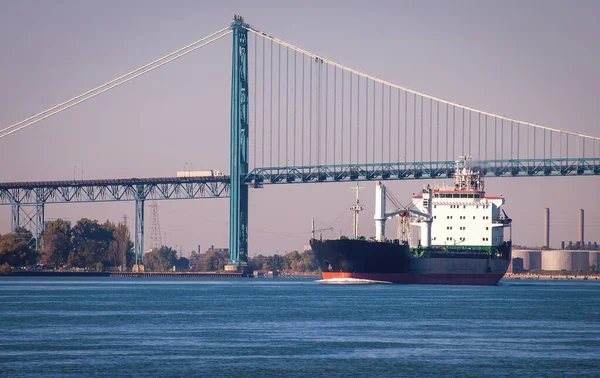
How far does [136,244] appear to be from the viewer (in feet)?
394

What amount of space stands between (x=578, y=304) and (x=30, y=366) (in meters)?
39.5

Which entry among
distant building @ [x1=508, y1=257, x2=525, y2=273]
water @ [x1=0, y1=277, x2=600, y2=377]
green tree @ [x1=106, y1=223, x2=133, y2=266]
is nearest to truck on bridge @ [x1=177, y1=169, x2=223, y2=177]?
green tree @ [x1=106, y1=223, x2=133, y2=266]

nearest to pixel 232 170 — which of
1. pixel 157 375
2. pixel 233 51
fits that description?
pixel 233 51

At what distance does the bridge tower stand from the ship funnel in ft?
70.6

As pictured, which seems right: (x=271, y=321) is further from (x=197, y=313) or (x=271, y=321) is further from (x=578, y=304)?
(x=578, y=304)

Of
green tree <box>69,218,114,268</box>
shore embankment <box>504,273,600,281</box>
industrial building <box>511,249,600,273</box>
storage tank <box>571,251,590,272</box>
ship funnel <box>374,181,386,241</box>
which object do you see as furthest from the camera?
storage tank <box>571,251,590,272</box>

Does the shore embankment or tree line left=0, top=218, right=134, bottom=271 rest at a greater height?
tree line left=0, top=218, right=134, bottom=271

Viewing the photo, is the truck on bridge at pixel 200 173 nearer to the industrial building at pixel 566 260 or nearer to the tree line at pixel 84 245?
the tree line at pixel 84 245

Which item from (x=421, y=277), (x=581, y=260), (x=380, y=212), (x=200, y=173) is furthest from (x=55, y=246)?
(x=581, y=260)

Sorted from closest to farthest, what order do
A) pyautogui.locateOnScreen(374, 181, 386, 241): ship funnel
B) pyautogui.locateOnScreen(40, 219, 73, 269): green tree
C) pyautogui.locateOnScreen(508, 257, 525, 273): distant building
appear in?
pyautogui.locateOnScreen(374, 181, 386, 241): ship funnel → pyautogui.locateOnScreen(40, 219, 73, 269): green tree → pyautogui.locateOnScreen(508, 257, 525, 273): distant building

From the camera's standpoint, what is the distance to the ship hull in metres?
80.7

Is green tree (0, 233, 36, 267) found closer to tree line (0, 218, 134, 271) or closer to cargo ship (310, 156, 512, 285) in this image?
tree line (0, 218, 134, 271)

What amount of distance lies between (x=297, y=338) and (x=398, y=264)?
4473cm

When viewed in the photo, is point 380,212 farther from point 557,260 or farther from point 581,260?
point 581,260
